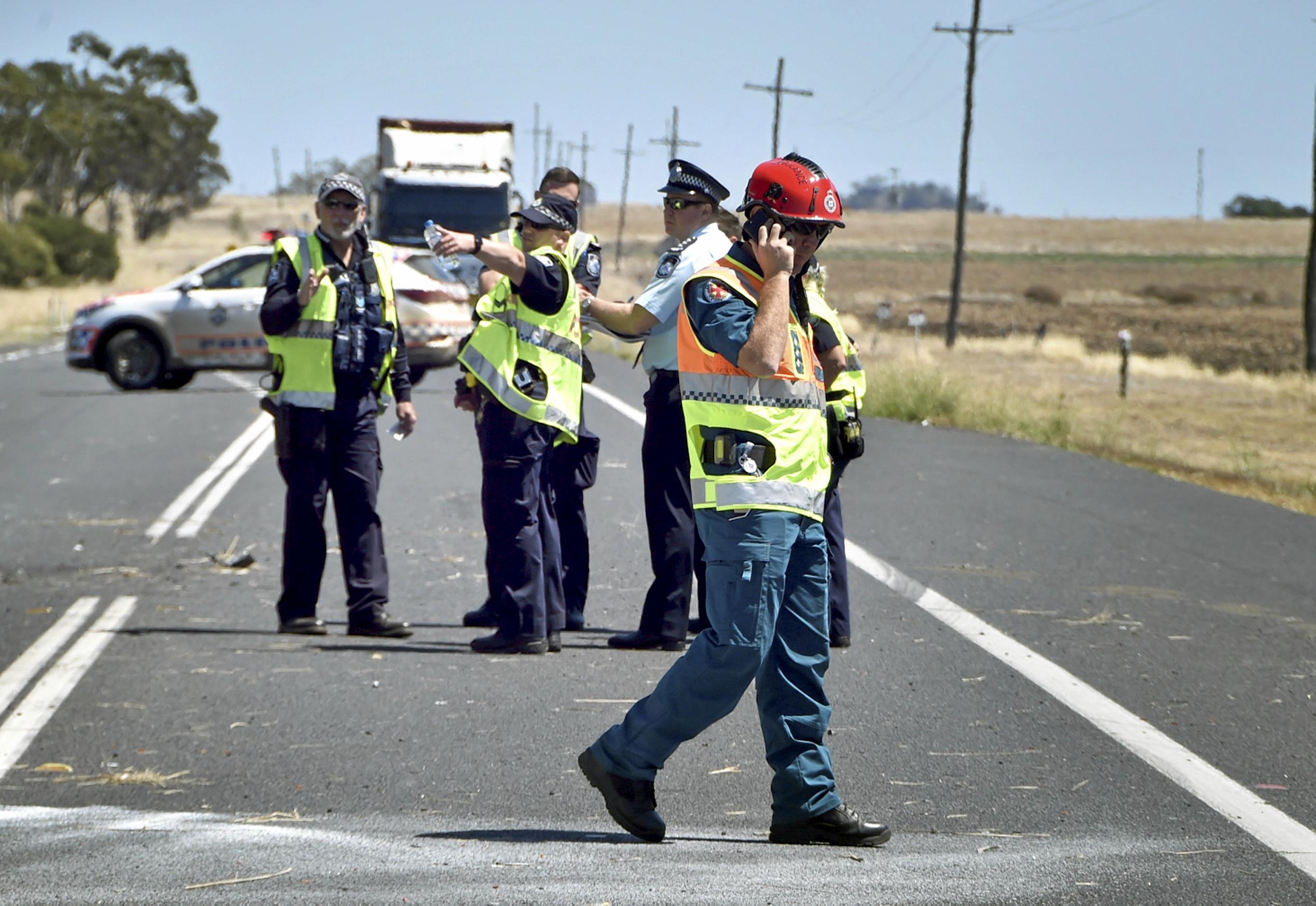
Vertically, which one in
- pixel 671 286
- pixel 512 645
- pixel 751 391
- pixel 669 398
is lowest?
pixel 512 645

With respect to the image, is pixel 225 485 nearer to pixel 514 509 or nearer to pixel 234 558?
pixel 234 558

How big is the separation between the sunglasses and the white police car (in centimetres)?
1381

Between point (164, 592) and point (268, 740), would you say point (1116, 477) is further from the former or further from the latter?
point (268, 740)

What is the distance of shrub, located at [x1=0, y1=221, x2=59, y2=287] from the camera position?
195 feet

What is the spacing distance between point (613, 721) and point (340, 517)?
7.03 feet

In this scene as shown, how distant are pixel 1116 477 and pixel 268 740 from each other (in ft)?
32.2

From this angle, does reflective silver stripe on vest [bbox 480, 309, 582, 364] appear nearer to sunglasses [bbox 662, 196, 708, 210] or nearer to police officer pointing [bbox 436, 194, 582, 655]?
police officer pointing [bbox 436, 194, 582, 655]

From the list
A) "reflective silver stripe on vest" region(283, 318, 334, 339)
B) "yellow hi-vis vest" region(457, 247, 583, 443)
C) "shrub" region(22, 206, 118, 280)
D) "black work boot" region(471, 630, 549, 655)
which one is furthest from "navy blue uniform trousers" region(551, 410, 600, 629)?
"shrub" region(22, 206, 118, 280)

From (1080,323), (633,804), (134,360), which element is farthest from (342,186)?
(1080,323)

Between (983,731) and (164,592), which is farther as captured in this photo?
(164,592)

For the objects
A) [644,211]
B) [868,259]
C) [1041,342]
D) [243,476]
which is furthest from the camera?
[644,211]

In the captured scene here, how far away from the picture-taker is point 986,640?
7391 mm

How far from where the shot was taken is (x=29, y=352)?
30984 mm

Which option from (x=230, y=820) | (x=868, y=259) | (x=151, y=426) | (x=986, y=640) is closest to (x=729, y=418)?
(x=230, y=820)
